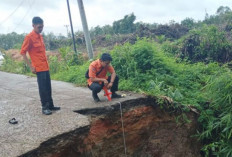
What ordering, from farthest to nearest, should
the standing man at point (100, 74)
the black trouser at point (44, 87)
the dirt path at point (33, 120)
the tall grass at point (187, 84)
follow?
the tall grass at point (187, 84), the standing man at point (100, 74), the black trouser at point (44, 87), the dirt path at point (33, 120)

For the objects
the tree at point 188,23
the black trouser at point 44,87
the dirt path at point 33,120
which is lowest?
the dirt path at point 33,120

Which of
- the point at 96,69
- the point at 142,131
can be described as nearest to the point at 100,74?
the point at 96,69

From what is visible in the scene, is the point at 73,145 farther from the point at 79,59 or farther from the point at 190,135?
the point at 79,59

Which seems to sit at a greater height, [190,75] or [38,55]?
[38,55]

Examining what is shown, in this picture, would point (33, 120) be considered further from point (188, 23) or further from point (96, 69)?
point (188, 23)

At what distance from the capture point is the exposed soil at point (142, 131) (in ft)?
14.1

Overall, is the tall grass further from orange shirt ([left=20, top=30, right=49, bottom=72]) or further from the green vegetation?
orange shirt ([left=20, top=30, right=49, bottom=72])

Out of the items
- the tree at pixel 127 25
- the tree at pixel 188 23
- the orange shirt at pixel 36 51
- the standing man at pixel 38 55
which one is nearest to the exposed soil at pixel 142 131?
the standing man at pixel 38 55

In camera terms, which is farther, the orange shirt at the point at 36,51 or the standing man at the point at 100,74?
the standing man at the point at 100,74

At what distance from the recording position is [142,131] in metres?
4.93

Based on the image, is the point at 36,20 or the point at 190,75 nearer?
the point at 36,20

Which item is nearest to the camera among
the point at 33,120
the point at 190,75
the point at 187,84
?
the point at 33,120

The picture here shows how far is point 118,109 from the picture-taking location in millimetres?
4613

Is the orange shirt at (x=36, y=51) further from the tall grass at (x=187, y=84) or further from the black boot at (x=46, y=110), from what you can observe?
the tall grass at (x=187, y=84)
